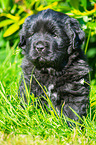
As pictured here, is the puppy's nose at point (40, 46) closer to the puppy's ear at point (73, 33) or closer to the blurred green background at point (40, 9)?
the puppy's ear at point (73, 33)

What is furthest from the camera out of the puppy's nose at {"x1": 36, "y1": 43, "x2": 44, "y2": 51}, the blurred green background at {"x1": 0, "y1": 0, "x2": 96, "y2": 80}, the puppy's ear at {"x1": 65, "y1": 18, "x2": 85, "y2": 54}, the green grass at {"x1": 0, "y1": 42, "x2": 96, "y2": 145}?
the blurred green background at {"x1": 0, "y1": 0, "x2": 96, "y2": 80}

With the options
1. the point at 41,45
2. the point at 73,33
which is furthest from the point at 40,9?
the point at 41,45

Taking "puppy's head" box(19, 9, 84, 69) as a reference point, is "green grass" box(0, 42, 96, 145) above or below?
below

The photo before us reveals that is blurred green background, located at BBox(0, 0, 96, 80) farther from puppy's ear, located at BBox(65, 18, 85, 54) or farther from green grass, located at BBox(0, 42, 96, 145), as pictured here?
green grass, located at BBox(0, 42, 96, 145)

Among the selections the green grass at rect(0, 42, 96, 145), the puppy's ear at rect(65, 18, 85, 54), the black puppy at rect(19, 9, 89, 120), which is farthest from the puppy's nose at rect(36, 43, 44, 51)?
the green grass at rect(0, 42, 96, 145)

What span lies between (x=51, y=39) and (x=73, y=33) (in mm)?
320

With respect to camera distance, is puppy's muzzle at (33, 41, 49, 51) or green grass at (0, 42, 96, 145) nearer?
green grass at (0, 42, 96, 145)

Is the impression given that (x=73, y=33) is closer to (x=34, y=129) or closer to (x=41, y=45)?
(x=41, y=45)

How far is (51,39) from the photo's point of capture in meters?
2.68

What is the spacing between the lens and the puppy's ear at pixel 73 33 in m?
2.79

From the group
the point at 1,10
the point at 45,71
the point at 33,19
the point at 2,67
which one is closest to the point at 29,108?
the point at 45,71

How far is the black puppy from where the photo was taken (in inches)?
106

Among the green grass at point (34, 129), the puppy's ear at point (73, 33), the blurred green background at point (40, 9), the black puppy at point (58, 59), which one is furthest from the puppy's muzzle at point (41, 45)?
the blurred green background at point (40, 9)

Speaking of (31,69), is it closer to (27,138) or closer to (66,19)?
(66,19)
